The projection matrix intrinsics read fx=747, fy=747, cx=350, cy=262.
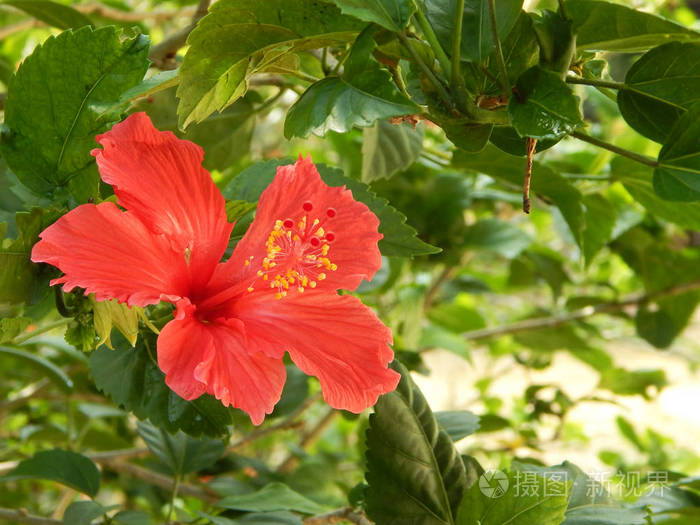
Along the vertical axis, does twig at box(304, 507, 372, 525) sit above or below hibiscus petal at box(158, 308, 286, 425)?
below

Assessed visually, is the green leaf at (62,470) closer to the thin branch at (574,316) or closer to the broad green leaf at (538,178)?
the broad green leaf at (538,178)

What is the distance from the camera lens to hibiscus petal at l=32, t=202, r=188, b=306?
0.46m

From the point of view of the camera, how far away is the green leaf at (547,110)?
1.56ft

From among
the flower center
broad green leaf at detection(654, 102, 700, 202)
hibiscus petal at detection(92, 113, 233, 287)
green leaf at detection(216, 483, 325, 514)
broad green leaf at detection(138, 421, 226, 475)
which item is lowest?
broad green leaf at detection(138, 421, 226, 475)

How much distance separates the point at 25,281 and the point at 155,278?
85 mm

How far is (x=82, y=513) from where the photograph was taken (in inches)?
28.3

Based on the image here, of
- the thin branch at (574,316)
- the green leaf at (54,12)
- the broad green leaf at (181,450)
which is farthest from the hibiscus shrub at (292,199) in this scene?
the thin branch at (574,316)

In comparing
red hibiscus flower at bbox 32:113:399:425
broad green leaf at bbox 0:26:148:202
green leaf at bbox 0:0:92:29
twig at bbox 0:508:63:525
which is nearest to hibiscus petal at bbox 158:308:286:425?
red hibiscus flower at bbox 32:113:399:425

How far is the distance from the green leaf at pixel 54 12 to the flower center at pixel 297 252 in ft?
1.67

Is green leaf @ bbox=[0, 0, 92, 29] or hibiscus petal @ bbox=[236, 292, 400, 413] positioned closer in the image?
hibiscus petal @ bbox=[236, 292, 400, 413]

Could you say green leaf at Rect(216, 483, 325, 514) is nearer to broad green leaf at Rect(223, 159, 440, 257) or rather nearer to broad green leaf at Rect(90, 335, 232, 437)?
broad green leaf at Rect(90, 335, 232, 437)

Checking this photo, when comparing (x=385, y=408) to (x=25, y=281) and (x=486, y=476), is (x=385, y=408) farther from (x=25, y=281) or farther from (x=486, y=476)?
(x=25, y=281)

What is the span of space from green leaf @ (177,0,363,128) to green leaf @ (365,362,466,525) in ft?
0.88

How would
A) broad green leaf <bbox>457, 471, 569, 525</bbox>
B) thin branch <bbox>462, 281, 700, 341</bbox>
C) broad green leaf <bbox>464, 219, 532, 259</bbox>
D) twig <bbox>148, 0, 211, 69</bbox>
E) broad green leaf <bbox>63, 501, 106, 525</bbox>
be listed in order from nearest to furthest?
broad green leaf <bbox>457, 471, 569, 525</bbox> → broad green leaf <bbox>63, 501, 106, 525</bbox> → twig <bbox>148, 0, 211, 69</bbox> → broad green leaf <bbox>464, 219, 532, 259</bbox> → thin branch <bbox>462, 281, 700, 341</bbox>
